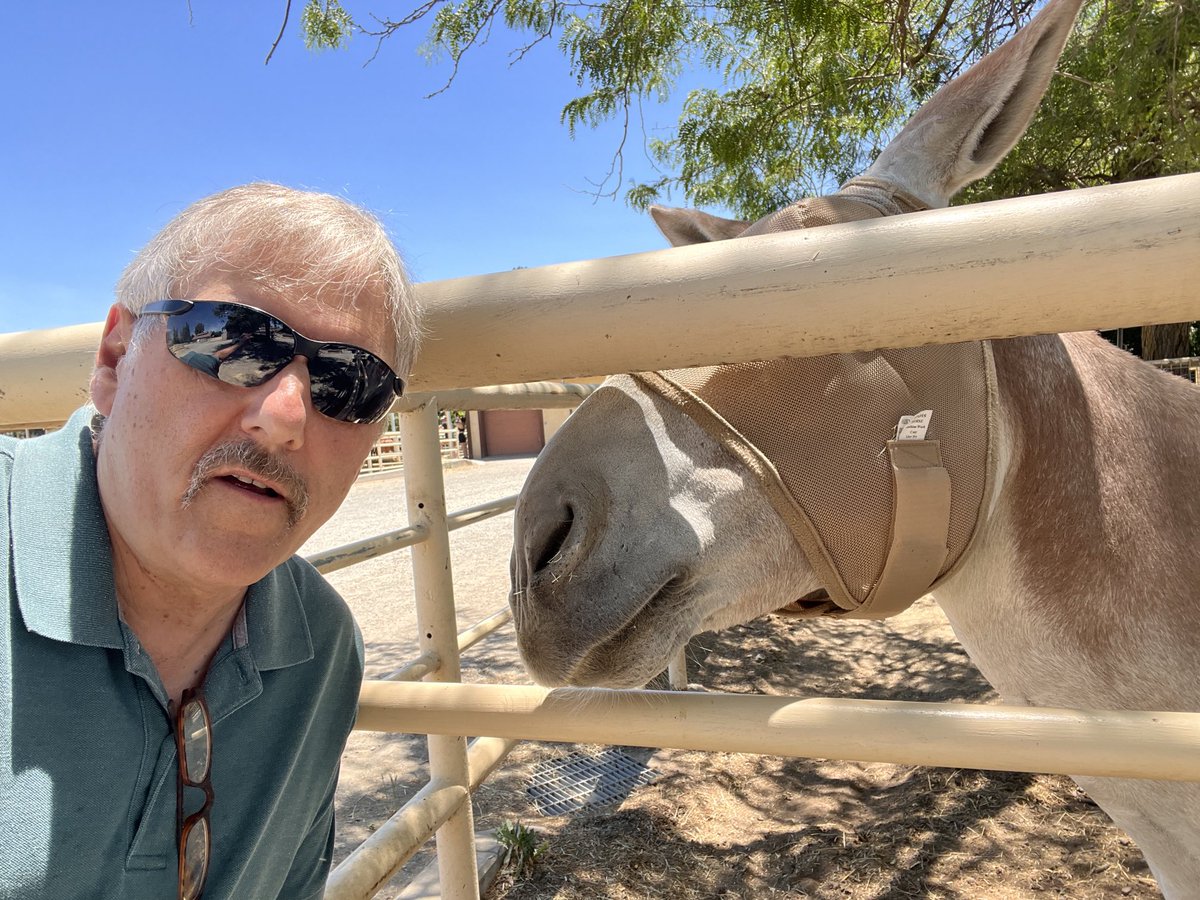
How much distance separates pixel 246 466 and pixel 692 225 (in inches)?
58.2

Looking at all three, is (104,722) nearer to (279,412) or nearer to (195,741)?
(195,741)

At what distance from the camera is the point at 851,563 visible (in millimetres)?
1329

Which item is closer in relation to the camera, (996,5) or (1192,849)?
(1192,849)

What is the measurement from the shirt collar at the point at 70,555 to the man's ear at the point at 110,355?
0.20 feet

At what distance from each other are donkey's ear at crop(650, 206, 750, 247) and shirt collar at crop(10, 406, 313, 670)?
1351 millimetres

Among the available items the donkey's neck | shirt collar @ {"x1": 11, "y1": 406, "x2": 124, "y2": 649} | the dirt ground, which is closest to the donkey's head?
the donkey's neck

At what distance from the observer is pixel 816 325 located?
856 mm

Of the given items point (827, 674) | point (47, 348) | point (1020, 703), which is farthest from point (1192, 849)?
point (827, 674)

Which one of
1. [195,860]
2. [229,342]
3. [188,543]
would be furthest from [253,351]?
[195,860]

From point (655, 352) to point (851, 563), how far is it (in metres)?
0.65

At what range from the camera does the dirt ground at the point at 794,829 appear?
9.57 ft

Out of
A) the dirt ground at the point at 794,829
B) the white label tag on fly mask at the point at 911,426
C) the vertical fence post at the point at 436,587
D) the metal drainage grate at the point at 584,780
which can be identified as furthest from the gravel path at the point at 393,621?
the white label tag on fly mask at the point at 911,426

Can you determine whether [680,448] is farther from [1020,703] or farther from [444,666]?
[444,666]

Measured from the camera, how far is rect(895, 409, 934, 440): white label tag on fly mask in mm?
1297
